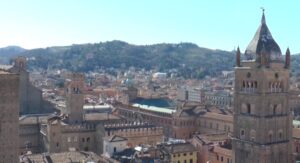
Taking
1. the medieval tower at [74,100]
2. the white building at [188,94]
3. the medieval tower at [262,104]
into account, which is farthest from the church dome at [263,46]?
the white building at [188,94]

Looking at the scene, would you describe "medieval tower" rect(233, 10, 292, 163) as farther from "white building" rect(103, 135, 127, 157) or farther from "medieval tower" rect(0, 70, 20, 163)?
"medieval tower" rect(0, 70, 20, 163)

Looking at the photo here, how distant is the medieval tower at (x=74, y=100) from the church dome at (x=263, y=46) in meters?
33.0

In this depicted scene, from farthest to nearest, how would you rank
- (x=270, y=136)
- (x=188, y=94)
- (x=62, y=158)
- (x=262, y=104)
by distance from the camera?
(x=188, y=94)
(x=62, y=158)
(x=270, y=136)
(x=262, y=104)

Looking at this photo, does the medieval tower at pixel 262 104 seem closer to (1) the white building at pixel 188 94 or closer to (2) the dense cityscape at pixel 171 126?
(2) the dense cityscape at pixel 171 126

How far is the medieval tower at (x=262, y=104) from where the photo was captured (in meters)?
39.3

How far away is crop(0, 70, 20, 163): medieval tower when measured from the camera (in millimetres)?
26688

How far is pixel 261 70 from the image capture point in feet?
128

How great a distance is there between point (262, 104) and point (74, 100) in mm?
34852

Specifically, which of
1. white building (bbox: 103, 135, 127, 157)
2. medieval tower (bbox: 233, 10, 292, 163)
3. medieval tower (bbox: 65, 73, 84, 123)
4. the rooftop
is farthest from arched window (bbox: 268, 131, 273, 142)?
medieval tower (bbox: 65, 73, 84, 123)

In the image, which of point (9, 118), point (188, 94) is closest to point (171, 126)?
point (9, 118)

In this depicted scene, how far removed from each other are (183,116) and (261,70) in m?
38.4

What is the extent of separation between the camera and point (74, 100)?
6825 centimetres

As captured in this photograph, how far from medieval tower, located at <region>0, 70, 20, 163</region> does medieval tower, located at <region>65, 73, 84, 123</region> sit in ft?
133

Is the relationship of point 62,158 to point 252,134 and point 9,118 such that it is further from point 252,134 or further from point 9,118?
point 9,118
